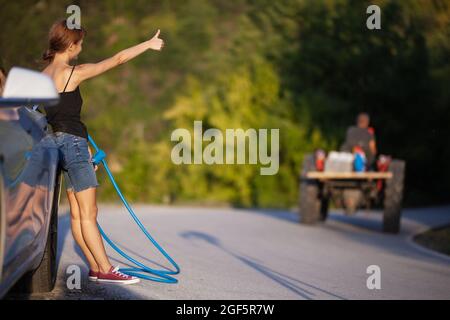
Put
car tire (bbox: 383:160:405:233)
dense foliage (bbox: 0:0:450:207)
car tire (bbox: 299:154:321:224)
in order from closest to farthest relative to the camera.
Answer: car tire (bbox: 383:160:405:233), car tire (bbox: 299:154:321:224), dense foliage (bbox: 0:0:450:207)

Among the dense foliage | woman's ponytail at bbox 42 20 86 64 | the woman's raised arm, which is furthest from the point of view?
the dense foliage

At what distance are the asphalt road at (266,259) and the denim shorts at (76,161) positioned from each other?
80cm

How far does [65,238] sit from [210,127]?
15361 millimetres

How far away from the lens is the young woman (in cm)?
708

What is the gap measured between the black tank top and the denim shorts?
0.05 meters

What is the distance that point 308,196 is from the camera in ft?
53.0

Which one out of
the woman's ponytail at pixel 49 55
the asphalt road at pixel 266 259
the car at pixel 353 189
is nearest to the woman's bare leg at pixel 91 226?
the asphalt road at pixel 266 259

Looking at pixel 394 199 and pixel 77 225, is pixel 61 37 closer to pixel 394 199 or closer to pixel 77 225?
pixel 77 225

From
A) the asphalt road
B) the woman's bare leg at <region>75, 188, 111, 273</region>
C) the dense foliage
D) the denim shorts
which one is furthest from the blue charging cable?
the dense foliage

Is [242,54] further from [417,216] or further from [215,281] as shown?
[215,281]

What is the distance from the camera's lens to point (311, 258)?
10.8 metres

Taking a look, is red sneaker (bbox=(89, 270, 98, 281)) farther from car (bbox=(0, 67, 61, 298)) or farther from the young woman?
car (bbox=(0, 67, 61, 298))

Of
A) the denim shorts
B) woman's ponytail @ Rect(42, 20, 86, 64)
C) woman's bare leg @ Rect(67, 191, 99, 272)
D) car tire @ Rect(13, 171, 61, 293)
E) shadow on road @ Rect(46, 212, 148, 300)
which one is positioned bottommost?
shadow on road @ Rect(46, 212, 148, 300)
